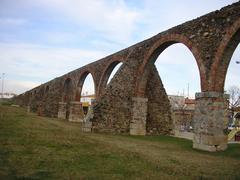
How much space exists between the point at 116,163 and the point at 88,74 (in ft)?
56.8

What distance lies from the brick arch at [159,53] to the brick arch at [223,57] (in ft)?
1.35

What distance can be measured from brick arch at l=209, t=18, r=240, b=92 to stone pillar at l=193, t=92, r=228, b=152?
1.13 ft

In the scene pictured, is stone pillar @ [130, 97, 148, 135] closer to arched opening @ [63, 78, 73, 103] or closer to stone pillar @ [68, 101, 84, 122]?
stone pillar @ [68, 101, 84, 122]

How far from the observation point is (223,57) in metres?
8.97

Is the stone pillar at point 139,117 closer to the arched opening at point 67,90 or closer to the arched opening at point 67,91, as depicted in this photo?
the arched opening at point 67,91

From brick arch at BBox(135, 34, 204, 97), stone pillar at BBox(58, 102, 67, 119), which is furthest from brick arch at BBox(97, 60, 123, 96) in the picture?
stone pillar at BBox(58, 102, 67, 119)

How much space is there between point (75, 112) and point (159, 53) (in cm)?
1223

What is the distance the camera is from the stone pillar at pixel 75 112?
2300 cm

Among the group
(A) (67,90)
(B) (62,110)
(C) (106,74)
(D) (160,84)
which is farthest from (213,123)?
(A) (67,90)

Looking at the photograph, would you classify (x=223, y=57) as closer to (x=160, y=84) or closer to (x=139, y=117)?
(x=139, y=117)

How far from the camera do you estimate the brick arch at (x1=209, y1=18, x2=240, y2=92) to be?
868 centimetres

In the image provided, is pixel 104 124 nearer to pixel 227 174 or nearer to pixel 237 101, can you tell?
pixel 227 174

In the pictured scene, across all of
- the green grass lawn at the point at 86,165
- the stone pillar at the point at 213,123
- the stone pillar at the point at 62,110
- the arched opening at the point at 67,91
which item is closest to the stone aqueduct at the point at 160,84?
the stone pillar at the point at 213,123

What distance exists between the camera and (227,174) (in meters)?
5.43
